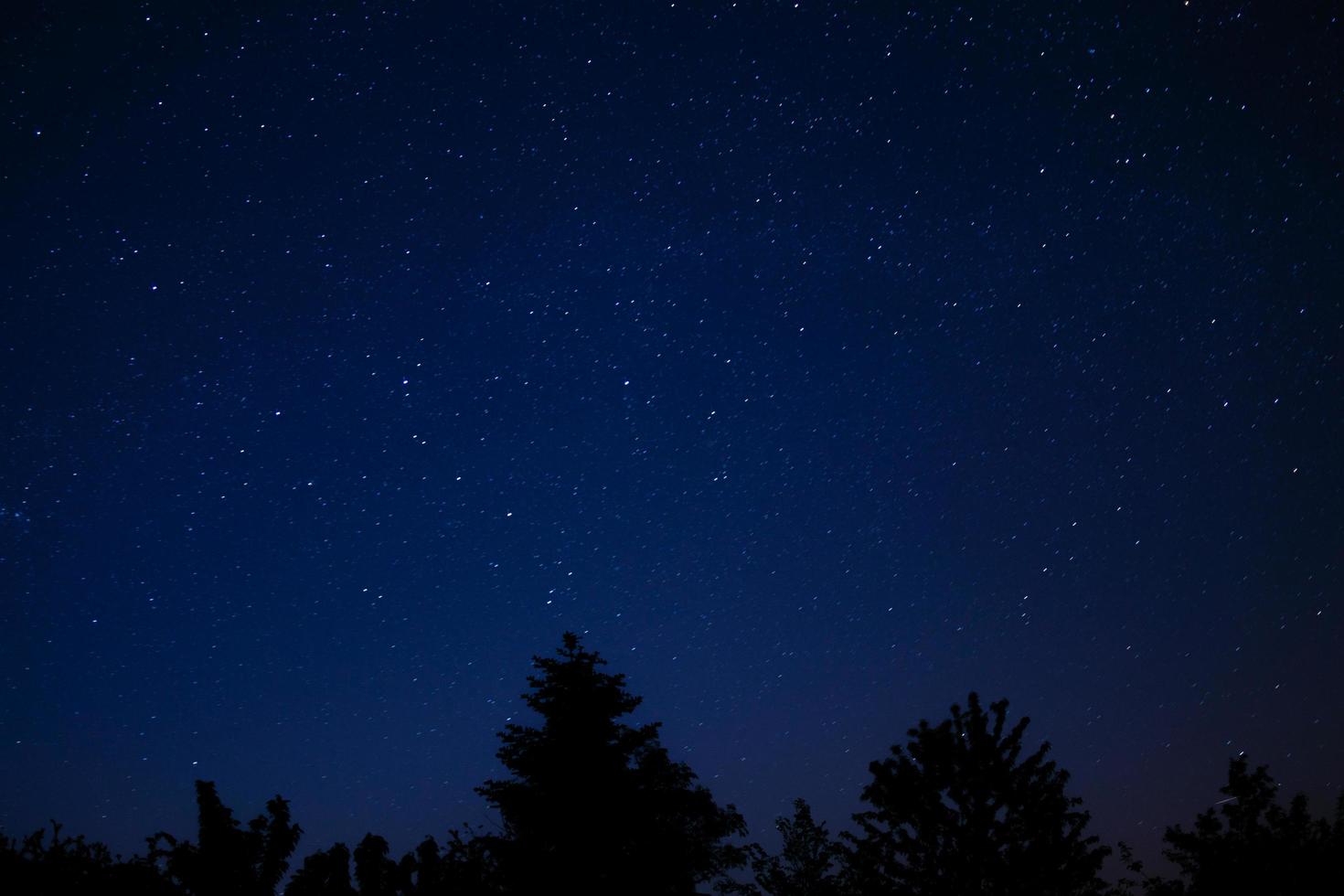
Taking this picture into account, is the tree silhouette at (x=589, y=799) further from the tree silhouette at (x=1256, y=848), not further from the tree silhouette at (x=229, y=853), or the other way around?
the tree silhouette at (x=1256, y=848)

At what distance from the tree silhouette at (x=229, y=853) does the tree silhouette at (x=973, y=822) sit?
39.5 feet

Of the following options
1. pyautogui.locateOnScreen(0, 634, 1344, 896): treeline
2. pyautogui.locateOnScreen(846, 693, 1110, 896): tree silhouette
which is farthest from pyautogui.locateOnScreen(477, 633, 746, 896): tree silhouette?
pyautogui.locateOnScreen(846, 693, 1110, 896): tree silhouette

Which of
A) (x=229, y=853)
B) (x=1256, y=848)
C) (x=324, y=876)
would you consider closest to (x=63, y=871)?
(x=229, y=853)

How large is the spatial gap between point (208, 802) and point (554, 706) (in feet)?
23.6

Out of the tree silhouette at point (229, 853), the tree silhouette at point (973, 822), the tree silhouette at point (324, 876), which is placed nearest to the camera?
the tree silhouette at point (973, 822)

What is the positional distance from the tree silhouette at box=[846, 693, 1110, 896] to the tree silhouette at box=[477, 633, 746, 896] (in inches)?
269

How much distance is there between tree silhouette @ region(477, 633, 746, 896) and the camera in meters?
15.9

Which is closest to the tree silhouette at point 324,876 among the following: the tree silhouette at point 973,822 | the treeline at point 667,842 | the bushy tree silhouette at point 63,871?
the treeline at point 667,842

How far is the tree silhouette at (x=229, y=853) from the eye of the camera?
14.7 metres

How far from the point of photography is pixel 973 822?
9.79m

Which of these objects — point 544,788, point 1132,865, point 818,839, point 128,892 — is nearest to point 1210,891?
point 1132,865

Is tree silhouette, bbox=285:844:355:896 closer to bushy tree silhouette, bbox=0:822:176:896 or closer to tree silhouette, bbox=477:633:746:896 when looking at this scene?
tree silhouette, bbox=477:633:746:896

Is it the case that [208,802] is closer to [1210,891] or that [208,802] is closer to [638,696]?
[638,696]

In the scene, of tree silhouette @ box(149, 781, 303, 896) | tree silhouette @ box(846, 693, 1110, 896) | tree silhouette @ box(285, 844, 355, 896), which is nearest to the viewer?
tree silhouette @ box(846, 693, 1110, 896)
